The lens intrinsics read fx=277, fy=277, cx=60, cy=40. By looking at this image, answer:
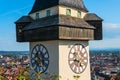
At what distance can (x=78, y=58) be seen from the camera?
464 inches

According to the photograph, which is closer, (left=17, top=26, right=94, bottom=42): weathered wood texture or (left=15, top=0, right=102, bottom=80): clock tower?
(left=17, top=26, right=94, bottom=42): weathered wood texture

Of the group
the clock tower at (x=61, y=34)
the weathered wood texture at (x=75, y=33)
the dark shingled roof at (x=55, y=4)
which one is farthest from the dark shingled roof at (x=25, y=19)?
the weathered wood texture at (x=75, y=33)

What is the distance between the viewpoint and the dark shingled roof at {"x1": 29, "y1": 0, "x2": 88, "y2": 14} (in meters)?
11.5

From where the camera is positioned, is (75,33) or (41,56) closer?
(75,33)

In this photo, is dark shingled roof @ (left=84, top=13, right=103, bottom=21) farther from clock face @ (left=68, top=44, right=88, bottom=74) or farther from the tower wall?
the tower wall

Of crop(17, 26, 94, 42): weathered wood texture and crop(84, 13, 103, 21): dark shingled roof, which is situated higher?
crop(84, 13, 103, 21): dark shingled roof

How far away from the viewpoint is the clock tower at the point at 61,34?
1086 centimetres

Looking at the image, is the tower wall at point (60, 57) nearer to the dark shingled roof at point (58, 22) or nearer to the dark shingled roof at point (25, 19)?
the dark shingled roof at point (58, 22)

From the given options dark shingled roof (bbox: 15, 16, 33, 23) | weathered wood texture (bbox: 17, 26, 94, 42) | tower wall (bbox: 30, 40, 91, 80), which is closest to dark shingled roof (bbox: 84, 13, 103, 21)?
weathered wood texture (bbox: 17, 26, 94, 42)

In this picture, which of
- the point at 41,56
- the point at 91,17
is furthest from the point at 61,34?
the point at 91,17

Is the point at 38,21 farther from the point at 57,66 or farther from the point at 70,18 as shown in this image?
the point at 57,66

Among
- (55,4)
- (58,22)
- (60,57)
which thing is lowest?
(60,57)

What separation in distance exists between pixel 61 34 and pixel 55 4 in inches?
64.1

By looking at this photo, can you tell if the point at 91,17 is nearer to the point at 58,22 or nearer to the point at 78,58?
the point at 78,58
